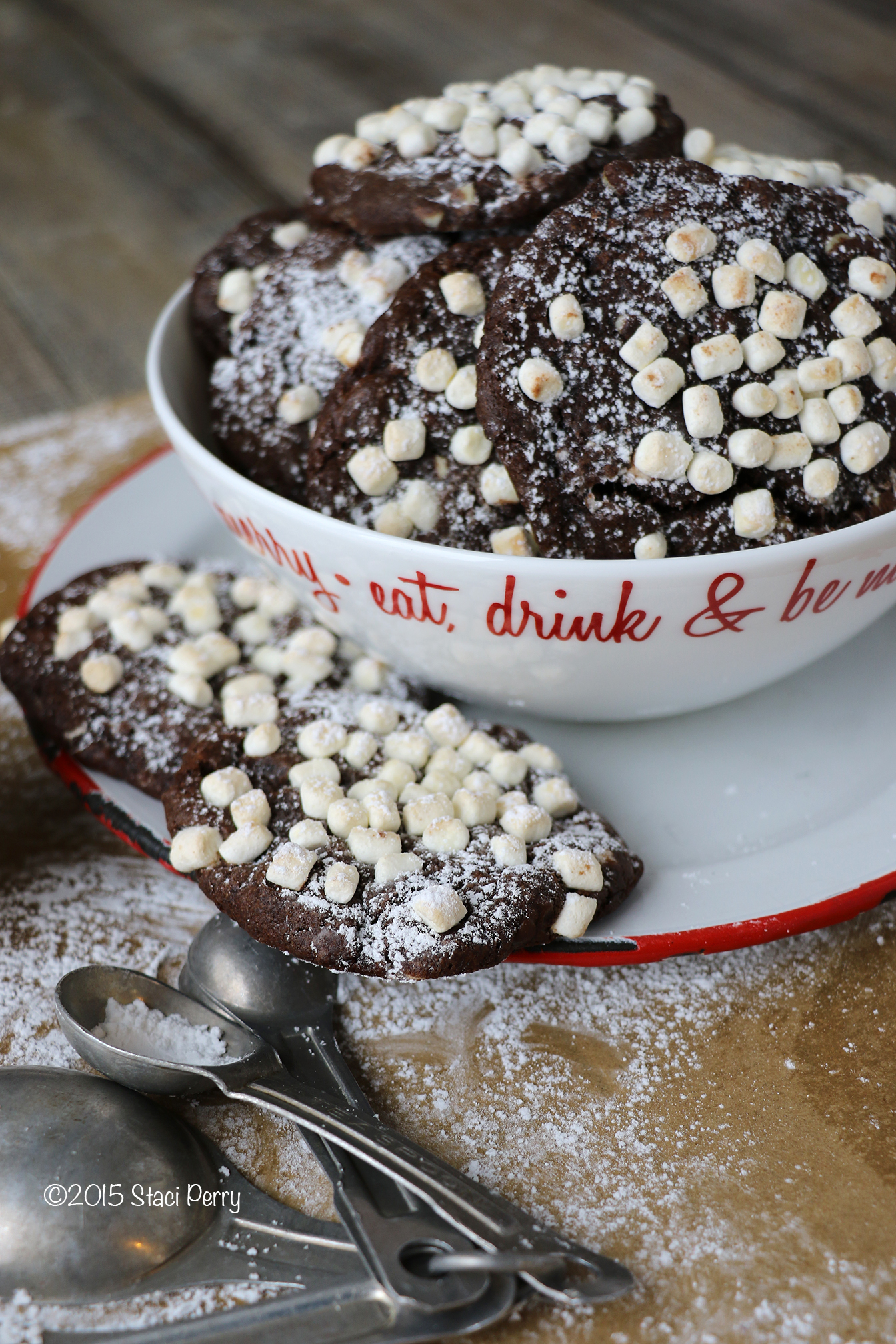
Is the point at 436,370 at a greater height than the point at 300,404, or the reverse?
the point at 436,370

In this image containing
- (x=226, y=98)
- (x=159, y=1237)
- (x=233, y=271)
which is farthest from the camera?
(x=226, y=98)

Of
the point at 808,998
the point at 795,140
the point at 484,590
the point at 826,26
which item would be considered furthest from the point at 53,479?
the point at 826,26

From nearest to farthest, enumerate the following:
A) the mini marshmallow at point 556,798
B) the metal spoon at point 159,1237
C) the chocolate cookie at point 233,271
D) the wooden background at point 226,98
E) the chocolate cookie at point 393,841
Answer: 1. the metal spoon at point 159,1237
2. the chocolate cookie at point 393,841
3. the mini marshmallow at point 556,798
4. the chocolate cookie at point 233,271
5. the wooden background at point 226,98

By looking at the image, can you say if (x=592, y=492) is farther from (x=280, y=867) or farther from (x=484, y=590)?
(x=280, y=867)

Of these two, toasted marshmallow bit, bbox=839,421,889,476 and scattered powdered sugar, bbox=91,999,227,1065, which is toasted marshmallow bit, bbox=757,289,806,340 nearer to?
toasted marshmallow bit, bbox=839,421,889,476

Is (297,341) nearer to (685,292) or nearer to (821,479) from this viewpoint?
(685,292)

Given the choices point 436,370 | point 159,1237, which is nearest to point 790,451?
point 436,370

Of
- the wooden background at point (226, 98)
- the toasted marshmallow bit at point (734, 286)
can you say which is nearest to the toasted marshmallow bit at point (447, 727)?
the toasted marshmallow bit at point (734, 286)

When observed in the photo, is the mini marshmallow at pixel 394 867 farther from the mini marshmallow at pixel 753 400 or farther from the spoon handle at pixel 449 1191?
the mini marshmallow at pixel 753 400
